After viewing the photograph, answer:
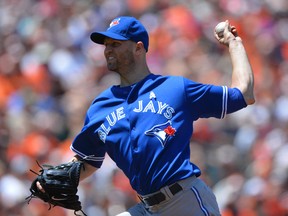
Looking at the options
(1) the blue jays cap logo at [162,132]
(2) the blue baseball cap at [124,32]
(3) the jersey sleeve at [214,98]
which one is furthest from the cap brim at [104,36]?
(1) the blue jays cap logo at [162,132]

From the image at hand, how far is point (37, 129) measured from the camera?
1052 centimetres

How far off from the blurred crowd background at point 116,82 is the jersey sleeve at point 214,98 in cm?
356

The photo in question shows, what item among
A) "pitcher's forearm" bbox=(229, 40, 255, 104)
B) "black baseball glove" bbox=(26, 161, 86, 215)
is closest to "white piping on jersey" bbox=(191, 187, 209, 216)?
"pitcher's forearm" bbox=(229, 40, 255, 104)

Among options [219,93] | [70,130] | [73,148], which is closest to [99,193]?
[70,130]

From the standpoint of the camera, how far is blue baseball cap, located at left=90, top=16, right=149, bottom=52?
5770mm

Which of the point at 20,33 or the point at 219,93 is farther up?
the point at 20,33

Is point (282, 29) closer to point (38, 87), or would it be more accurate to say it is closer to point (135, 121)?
point (38, 87)

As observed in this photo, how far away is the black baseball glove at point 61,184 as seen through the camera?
581 cm

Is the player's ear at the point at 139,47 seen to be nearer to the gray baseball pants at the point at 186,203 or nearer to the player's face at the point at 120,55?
the player's face at the point at 120,55

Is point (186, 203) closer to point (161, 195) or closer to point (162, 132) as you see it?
point (161, 195)

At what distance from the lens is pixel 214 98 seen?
5594 millimetres

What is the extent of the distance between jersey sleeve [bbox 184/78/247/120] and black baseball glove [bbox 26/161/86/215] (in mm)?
897

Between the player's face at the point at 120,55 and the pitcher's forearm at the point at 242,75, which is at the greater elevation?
the player's face at the point at 120,55

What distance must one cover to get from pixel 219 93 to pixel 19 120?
557cm
